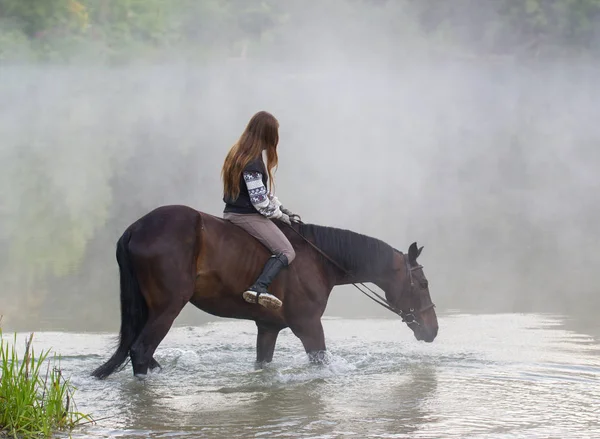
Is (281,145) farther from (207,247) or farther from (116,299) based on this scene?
(207,247)

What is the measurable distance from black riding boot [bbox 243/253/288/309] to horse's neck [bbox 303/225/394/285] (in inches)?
22.2

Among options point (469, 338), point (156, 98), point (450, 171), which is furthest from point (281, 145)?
point (469, 338)

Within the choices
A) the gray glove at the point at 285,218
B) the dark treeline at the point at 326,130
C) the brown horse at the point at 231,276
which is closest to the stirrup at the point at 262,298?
the brown horse at the point at 231,276

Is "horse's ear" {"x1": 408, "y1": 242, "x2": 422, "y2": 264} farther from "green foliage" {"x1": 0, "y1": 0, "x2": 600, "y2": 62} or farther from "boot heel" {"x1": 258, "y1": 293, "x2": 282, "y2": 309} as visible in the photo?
"green foliage" {"x1": 0, "y1": 0, "x2": 600, "y2": 62}

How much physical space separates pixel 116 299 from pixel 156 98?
907 inches

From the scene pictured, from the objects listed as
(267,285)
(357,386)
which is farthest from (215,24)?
(357,386)

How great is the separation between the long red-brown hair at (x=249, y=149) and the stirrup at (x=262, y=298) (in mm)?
742

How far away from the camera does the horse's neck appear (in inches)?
318

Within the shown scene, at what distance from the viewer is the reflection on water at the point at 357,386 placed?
6.10 metres

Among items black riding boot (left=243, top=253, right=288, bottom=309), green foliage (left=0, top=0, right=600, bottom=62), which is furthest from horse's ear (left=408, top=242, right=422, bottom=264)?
green foliage (left=0, top=0, right=600, bottom=62)

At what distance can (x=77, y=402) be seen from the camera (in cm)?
659

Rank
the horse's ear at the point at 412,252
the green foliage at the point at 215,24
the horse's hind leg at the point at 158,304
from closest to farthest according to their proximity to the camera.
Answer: the horse's hind leg at the point at 158,304 < the horse's ear at the point at 412,252 < the green foliage at the point at 215,24

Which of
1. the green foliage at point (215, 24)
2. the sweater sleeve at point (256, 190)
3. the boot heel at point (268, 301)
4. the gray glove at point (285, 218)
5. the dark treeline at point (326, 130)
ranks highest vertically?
the green foliage at point (215, 24)

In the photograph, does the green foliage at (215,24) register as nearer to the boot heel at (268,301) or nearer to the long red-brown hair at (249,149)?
the long red-brown hair at (249,149)
